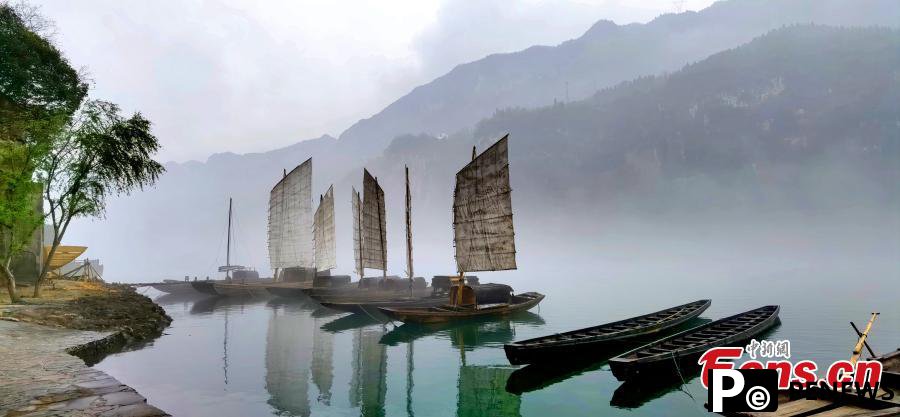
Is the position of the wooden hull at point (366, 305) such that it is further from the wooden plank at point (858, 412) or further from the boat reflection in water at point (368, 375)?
the wooden plank at point (858, 412)

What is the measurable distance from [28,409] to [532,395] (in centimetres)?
1274

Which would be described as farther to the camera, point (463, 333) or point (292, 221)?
point (292, 221)

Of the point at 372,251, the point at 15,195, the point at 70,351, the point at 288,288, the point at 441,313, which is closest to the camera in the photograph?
the point at 70,351

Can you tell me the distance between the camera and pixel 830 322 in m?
36.7

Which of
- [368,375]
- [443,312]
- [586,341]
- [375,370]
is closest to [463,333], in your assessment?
[443,312]

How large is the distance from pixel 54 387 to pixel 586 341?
52.6 feet

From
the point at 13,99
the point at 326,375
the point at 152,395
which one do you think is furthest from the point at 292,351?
the point at 13,99

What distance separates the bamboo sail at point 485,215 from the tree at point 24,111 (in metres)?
23.0

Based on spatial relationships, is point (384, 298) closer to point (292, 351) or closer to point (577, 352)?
point (292, 351)

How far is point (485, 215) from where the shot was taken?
3278 cm

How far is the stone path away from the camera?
31.3ft

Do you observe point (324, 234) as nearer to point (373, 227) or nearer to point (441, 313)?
point (373, 227)

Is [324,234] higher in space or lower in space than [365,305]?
higher

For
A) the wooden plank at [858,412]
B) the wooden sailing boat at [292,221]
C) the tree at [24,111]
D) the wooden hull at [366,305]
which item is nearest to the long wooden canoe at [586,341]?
the wooden plank at [858,412]
